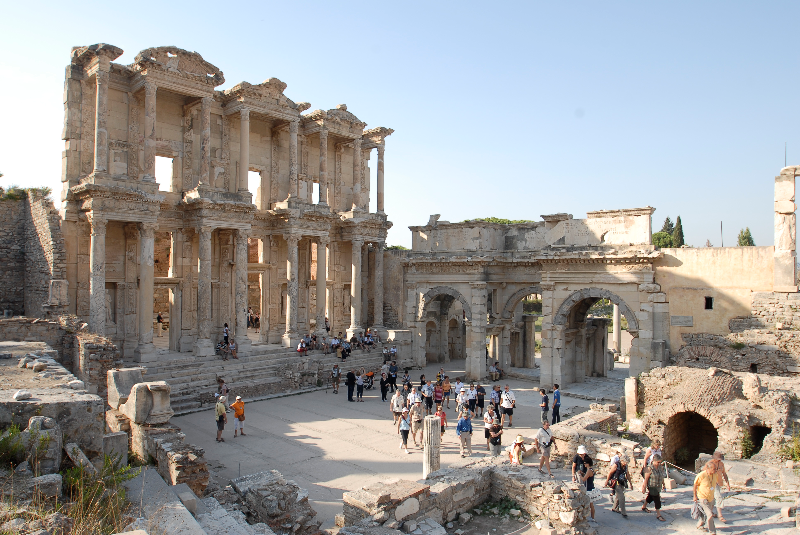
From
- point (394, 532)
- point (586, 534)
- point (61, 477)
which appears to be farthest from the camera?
point (586, 534)

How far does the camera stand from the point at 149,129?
2055 centimetres

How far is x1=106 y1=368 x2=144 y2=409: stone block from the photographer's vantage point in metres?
12.9

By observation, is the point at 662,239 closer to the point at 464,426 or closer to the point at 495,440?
the point at 464,426

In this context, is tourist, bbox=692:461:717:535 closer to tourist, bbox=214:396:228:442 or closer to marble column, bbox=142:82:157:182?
tourist, bbox=214:396:228:442

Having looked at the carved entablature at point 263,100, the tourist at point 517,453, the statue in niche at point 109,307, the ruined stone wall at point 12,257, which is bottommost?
the tourist at point 517,453

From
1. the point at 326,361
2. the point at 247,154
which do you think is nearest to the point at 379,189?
the point at 247,154

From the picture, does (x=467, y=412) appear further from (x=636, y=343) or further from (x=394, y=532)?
(x=636, y=343)

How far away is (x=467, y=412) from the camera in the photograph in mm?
14336

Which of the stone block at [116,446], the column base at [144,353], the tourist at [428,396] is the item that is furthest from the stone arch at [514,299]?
the stone block at [116,446]

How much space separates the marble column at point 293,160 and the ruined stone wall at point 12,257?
10575 millimetres

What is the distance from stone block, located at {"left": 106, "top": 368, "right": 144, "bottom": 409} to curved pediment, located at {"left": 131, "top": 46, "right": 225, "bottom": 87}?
1233cm

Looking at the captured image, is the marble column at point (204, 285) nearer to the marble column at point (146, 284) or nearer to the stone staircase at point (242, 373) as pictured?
the stone staircase at point (242, 373)

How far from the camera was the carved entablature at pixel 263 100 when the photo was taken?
2331 centimetres

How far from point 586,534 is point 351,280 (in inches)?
825
